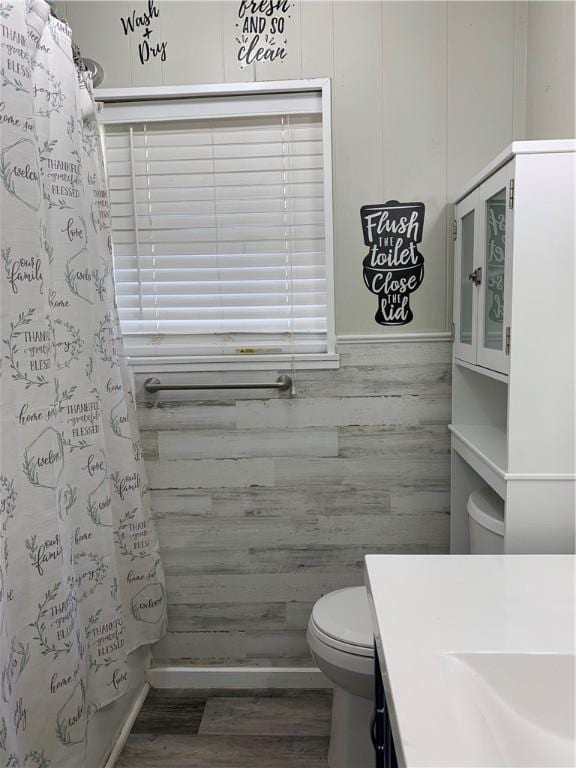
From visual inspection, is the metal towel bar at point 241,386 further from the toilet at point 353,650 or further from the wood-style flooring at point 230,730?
the wood-style flooring at point 230,730

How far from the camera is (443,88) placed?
182 cm

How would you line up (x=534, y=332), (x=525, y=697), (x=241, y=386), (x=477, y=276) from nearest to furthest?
(x=525, y=697) → (x=534, y=332) → (x=477, y=276) → (x=241, y=386)

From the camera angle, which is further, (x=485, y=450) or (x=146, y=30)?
(x=146, y=30)

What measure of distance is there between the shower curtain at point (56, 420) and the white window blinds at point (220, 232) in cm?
26

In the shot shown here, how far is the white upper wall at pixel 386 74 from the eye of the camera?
1.80m

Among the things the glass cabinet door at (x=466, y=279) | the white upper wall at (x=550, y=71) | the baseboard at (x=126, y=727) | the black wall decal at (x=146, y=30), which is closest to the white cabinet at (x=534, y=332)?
the glass cabinet door at (x=466, y=279)

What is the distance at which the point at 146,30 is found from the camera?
6.10ft

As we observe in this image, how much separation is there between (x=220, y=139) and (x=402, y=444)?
1.20 meters

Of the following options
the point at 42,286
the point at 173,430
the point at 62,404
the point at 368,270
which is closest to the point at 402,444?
the point at 368,270

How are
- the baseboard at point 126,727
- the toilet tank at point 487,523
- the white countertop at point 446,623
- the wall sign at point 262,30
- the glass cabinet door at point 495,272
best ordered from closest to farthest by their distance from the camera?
the white countertop at point 446,623, the glass cabinet door at point 495,272, the toilet tank at point 487,523, the baseboard at point 126,727, the wall sign at point 262,30

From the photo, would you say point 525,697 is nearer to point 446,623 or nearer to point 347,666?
point 446,623

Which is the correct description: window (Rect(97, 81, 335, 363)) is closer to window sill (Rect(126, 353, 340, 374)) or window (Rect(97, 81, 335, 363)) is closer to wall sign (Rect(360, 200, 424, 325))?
window sill (Rect(126, 353, 340, 374))

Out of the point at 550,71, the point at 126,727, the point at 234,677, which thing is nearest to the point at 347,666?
the point at 234,677

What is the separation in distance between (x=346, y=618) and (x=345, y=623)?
0.02m
